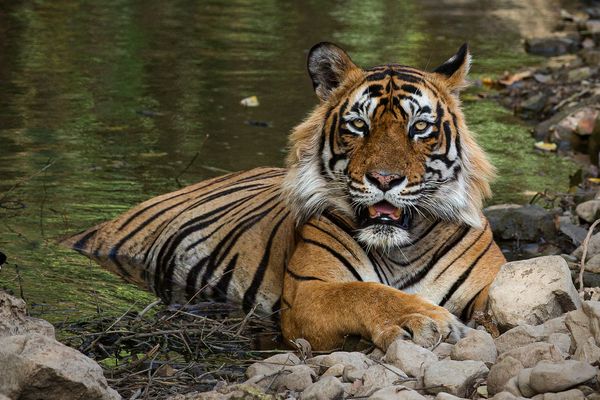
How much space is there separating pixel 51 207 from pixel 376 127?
305 centimetres

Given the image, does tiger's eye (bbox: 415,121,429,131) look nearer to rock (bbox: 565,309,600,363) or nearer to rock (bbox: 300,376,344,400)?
rock (bbox: 565,309,600,363)

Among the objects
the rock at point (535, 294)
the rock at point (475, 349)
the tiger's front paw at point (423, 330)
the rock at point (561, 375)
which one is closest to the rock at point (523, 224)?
the rock at point (535, 294)

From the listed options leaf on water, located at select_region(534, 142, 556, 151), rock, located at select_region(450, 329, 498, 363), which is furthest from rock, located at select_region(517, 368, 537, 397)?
leaf on water, located at select_region(534, 142, 556, 151)

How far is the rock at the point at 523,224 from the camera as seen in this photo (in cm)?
764

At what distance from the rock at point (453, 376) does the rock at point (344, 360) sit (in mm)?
338

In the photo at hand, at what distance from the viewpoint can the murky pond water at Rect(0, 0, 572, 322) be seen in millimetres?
7406

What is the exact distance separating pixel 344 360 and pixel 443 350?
0.39 meters

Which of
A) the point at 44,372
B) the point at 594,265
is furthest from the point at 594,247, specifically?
the point at 44,372

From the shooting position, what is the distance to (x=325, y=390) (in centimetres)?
414

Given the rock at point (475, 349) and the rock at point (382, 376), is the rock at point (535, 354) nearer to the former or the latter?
the rock at point (475, 349)

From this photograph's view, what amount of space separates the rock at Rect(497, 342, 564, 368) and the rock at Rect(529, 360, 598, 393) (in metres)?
0.24

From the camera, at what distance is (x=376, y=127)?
537cm

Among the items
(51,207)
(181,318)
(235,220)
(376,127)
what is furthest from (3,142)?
(376,127)

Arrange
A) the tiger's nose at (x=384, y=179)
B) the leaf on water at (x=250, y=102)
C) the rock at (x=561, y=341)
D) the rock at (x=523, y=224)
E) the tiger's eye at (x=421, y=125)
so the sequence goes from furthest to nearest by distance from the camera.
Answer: the leaf on water at (x=250, y=102)
the rock at (x=523, y=224)
the tiger's eye at (x=421, y=125)
the tiger's nose at (x=384, y=179)
the rock at (x=561, y=341)
